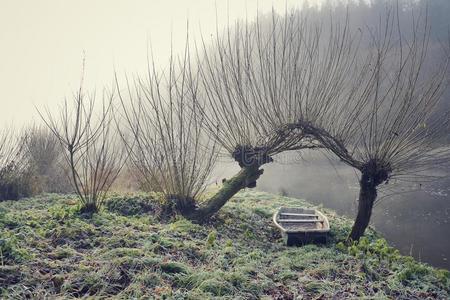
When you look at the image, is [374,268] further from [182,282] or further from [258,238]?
[182,282]

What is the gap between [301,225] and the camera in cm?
819

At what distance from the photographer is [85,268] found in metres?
3.79

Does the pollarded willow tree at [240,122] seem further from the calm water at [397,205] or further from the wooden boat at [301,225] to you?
the calm water at [397,205]

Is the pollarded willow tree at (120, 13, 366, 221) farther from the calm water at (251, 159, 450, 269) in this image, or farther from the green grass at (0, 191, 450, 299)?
the calm water at (251, 159, 450, 269)

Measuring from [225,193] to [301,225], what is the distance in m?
1.96

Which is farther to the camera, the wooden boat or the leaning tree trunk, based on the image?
the leaning tree trunk

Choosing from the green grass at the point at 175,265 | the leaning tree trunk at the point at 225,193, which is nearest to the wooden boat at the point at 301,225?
the green grass at the point at 175,265

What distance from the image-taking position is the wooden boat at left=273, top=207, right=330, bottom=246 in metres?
6.72

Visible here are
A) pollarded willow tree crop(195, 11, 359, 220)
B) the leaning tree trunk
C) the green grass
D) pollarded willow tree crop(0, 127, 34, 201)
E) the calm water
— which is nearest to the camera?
the green grass

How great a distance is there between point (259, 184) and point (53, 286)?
17.9 meters

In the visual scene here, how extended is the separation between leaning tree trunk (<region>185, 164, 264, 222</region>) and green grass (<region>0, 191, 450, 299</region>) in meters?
0.91

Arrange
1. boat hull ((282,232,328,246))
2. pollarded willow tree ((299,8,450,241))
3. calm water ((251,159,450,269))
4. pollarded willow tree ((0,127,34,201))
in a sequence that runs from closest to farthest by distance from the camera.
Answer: pollarded willow tree ((299,8,450,241))
boat hull ((282,232,328,246))
pollarded willow tree ((0,127,34,201))
calm water ((251,159,450,269))

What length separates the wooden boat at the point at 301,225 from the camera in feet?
22.0

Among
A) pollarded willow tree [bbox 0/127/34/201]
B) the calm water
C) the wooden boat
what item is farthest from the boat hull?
pollarded willow tree [bbox 0/127/34/201]
